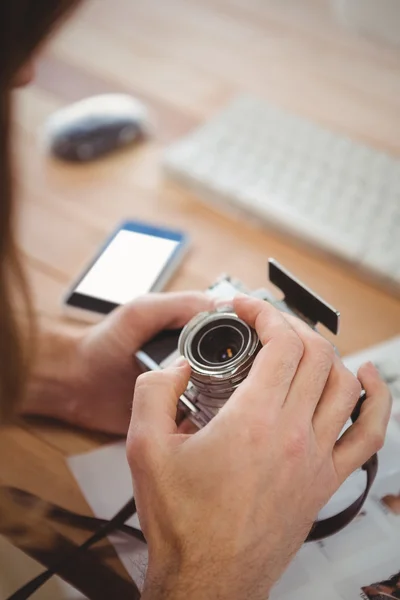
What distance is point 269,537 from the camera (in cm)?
44

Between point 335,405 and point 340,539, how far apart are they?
0.39 ft

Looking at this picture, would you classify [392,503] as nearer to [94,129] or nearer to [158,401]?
[158,401]

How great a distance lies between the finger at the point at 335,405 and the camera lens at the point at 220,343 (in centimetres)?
8

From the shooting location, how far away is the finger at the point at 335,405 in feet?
1.54

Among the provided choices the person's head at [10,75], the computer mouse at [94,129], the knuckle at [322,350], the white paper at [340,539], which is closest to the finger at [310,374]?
the knuckle at [322,350]

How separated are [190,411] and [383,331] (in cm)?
25

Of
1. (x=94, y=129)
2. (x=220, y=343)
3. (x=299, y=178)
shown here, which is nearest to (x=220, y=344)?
(x=220, y=343)

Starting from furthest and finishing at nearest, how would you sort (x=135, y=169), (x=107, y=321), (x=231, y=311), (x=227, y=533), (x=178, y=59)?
(x=178, y=59), (x=135, y=169), (x=107, y=321), (x=231, y=311), (x=227, y=533)

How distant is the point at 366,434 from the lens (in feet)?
1.58

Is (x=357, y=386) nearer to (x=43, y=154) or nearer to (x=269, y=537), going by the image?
(x=269, y=537)

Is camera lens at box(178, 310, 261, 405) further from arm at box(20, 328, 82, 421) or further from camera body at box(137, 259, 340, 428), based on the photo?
arm at box(20, 328, 82, 421)

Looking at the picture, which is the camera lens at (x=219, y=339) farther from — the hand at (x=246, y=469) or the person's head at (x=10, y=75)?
the person's head at (x=10, y=75)

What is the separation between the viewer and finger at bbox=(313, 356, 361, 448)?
469 millimetres

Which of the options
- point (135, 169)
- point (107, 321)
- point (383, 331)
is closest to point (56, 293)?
point (107, 321)
